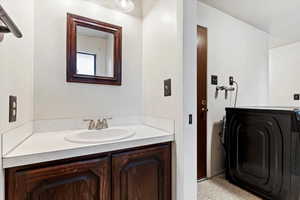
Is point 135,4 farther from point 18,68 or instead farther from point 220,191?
point 220,191

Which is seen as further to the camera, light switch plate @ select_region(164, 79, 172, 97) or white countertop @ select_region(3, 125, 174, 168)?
light switch plate @ select_region(164, 79, 172, 97)

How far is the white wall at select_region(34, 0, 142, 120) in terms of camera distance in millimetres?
1248

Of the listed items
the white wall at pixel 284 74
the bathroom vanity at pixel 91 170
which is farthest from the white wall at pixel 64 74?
A: the white wall at pixel 284 74

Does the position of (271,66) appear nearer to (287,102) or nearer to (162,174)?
(287,102)

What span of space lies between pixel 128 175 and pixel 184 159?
16.8 inches

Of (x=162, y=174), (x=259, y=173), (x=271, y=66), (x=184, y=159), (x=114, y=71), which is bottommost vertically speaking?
(x=259, y=173)

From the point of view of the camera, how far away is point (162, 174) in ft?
3.76

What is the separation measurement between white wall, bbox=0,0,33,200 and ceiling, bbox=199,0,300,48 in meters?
1.94

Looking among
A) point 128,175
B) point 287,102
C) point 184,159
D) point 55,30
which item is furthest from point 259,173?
point 287,102

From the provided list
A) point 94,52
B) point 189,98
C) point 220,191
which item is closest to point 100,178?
point 189,98

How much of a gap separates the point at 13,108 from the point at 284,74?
4.72 meters

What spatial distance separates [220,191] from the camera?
1765 millimetres

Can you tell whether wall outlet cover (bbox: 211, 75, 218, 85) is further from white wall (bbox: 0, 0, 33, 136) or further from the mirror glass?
white wall (bbox: 0, 0, 33, 136)

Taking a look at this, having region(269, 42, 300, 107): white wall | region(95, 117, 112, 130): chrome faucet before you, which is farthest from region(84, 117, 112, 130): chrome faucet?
region(269, 42, 300, 107): white wall
